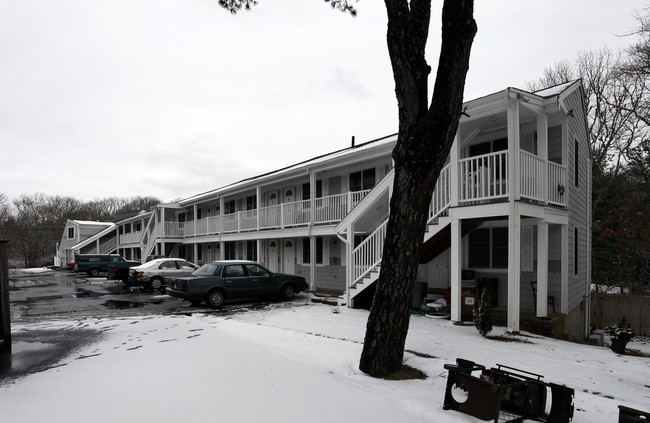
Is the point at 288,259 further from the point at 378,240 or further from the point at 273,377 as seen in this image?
the point at 273,377

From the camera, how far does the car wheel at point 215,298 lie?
1224cm

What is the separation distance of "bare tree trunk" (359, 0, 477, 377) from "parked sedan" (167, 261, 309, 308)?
8123 mm

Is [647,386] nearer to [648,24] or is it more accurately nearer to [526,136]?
[526,136]

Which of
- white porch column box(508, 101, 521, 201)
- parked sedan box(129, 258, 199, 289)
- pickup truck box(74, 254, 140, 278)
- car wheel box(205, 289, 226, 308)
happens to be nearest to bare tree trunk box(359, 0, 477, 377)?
white porch column box(508, 101, 521, 201)

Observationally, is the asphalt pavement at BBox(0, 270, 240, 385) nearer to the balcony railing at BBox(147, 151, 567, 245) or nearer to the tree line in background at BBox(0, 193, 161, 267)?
the balcony railing at BBox(147, 151, 567, 245)

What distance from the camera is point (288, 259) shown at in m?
19.5

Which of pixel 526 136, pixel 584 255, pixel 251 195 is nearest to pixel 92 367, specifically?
pixel 526 136

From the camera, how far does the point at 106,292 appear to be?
58.4 ft

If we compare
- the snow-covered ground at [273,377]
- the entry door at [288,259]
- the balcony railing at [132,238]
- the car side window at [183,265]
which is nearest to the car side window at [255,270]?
the snow-covered ground at [273,377]

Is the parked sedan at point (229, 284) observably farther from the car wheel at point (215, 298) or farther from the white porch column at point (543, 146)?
the white porch column at point (543, 146)

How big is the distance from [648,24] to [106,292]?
24734 millimetres

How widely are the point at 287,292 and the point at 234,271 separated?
6.95ft

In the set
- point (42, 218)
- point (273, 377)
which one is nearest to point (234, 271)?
point (273, 377)

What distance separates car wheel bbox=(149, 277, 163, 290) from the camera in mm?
17500
